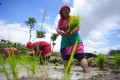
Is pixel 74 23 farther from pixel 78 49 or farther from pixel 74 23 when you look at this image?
pixel 78 49

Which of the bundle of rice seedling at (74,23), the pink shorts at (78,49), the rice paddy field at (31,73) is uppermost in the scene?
the bundle of rice seedling at (74,23)

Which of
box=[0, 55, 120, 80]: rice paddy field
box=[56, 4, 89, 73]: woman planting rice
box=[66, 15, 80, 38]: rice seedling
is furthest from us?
box=[56, 4, 89, 73]: woman planting rice

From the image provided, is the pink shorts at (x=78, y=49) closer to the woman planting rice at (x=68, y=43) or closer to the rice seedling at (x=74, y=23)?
the woman planting rice at (x=68, y=43)

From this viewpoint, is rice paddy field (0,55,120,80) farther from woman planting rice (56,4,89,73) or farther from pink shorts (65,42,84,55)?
pink shorts (65,42,84,55)

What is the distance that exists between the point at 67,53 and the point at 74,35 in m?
0.42

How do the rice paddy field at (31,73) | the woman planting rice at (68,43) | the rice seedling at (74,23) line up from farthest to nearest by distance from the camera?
the woman planting rice at (68,43), the rice seedling at (74,23), the rice paddy field at (31,73)

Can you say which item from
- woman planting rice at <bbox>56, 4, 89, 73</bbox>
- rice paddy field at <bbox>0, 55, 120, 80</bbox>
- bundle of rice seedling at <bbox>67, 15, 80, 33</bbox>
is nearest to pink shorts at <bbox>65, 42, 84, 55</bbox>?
woman planting rice at <bbox>56, 4, 89, 73</bbox>

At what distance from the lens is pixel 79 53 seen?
546 cm

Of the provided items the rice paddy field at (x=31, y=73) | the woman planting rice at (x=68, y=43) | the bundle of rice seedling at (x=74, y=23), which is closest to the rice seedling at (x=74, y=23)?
the bundle of rice seedling at (x=74, y=23)

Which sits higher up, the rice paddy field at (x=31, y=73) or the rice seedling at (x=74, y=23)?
the rice seedling at (x=74, y=23)

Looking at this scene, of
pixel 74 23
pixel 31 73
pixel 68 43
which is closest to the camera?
pixel 74 23

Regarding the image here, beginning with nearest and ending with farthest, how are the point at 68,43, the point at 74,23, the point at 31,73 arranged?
1. the point at 74,23
2. the point at 31,73
3. the point at 68,43

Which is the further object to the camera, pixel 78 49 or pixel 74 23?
pixel 78 49

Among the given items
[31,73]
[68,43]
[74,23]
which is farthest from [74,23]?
[68,43]
